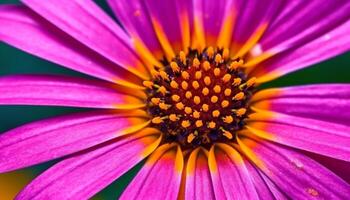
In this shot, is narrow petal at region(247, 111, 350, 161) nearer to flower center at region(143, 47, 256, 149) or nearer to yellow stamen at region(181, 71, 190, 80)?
flower center at region(143, 47, 256, 149)

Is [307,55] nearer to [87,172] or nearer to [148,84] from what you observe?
[148,84]

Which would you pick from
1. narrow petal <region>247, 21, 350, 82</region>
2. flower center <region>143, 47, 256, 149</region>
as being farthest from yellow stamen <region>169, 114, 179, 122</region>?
narrow petal <region>247, 21, 350, 82</region>

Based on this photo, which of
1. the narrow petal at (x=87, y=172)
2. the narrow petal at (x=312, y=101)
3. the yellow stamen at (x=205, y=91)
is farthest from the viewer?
the yellow stamen at (x=205, y=91)

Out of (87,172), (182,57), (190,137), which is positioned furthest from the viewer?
(182,57)

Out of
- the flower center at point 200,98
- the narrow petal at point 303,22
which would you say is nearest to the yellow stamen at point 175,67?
the flower center at point 200,98

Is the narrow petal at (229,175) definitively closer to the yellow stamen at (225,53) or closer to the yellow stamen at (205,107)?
the yellow stamen at (205,107)

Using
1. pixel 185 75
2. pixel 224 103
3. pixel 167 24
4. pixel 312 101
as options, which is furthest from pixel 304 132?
pixel 167 24

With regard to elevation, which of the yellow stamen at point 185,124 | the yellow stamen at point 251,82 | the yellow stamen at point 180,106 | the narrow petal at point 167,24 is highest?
the narrow petal at point 167,24
